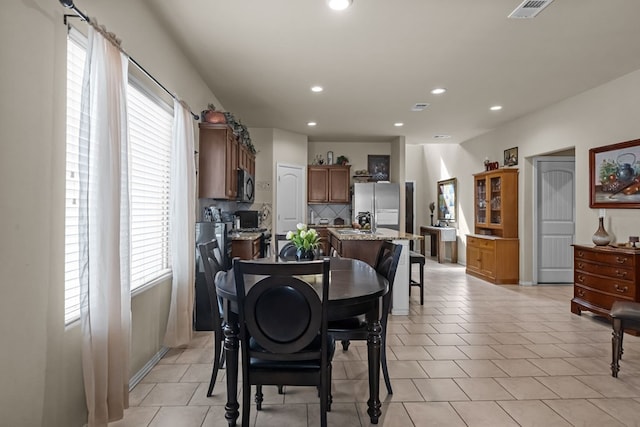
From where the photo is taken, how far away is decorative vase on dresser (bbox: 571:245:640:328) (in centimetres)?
364

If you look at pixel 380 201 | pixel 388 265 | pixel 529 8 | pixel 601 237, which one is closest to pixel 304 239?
pixel 388 265

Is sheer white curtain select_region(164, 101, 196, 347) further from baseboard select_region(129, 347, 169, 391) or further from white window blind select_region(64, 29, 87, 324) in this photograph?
white window blind select_region(64, 29, 87, 324)

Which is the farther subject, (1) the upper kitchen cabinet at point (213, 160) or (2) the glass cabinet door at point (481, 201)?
(2) the glass cabinet door at point (481, 201)

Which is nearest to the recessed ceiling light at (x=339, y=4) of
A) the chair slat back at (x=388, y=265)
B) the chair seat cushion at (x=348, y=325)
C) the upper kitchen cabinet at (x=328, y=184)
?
the chair slat back at (x=388, y=265)

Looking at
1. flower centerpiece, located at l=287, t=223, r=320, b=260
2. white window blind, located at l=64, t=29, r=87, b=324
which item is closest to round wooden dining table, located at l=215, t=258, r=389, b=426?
flower centerpiece, located at l=287, t=223, r=320, b=260

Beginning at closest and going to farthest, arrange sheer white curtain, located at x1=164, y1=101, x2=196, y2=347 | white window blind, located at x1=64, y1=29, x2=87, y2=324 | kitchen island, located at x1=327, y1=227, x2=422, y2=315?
white window blind, located at x1=64, y1=29, x2=87, y2=324 < sheer white curtain, located at x1=164, y1=101, x2=196, y2=347 < kitchen island, located at x1=327, y1=227, x2=422, y2=315

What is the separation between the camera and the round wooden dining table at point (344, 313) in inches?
73.4

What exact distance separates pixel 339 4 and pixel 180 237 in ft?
7.37

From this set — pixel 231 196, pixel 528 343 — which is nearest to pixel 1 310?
pixel 231 196

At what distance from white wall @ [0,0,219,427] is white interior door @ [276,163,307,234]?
5.11 metres

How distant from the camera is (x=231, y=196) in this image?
4.52m

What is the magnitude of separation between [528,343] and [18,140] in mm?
3944

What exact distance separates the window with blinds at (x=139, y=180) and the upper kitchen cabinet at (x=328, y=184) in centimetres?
438

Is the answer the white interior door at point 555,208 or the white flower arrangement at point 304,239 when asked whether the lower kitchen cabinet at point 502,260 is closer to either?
the white interior door at point 555,208
